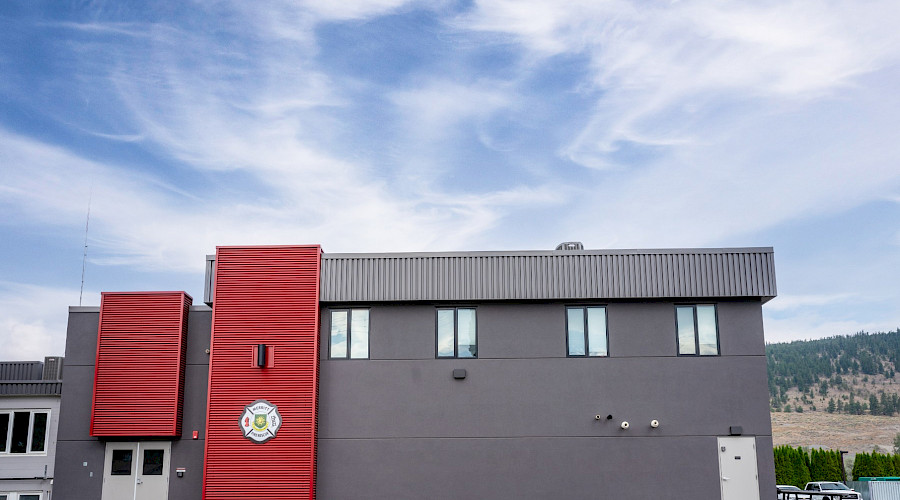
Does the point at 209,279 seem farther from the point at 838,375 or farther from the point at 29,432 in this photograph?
the point at 838,375

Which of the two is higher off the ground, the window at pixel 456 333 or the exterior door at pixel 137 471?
the window at pixel 456 333

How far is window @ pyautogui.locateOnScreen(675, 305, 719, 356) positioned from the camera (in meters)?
17.8

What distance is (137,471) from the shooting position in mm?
17781

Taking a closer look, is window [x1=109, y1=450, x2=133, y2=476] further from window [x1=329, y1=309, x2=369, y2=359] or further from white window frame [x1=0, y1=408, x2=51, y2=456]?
window [x1=329, y1=309, x2=369, y2=359]

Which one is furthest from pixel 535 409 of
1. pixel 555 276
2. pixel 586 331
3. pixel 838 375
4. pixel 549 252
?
pixel 838 375

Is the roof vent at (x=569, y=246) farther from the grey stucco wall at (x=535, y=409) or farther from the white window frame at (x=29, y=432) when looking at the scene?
the white window frame at (x=29, y=432)

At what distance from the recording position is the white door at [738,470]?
17.1 metres

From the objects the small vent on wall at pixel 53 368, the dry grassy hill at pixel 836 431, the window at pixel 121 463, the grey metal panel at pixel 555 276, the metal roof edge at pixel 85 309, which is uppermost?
the grey metal panel at pixel 555 276

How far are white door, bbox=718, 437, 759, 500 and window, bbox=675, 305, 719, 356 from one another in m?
2.08

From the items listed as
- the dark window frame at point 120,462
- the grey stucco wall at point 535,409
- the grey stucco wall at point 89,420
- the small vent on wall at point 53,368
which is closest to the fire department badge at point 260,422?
the grey stucco wall at point 535,409

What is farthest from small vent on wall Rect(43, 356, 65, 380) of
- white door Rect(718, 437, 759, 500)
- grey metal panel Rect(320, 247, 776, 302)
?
white door Rect(718, 437, 759, 500)

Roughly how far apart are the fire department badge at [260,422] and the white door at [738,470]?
1003cm

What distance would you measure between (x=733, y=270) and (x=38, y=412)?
17.3 meters

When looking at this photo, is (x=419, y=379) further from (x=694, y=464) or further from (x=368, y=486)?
(x=694, y=464)
